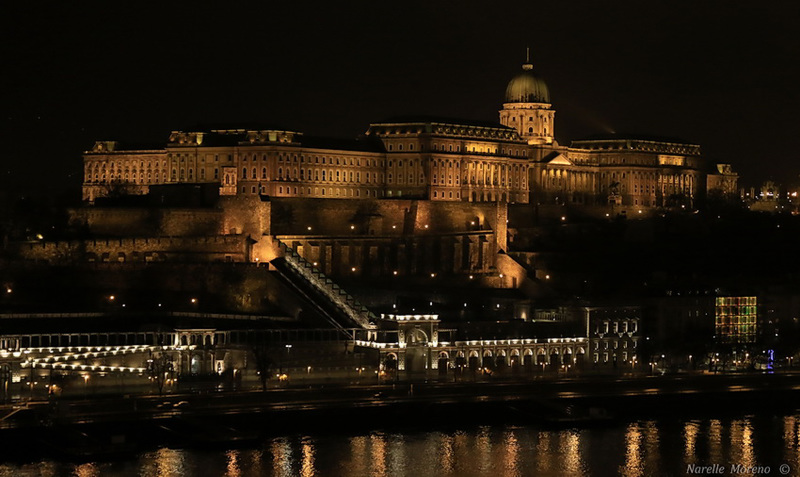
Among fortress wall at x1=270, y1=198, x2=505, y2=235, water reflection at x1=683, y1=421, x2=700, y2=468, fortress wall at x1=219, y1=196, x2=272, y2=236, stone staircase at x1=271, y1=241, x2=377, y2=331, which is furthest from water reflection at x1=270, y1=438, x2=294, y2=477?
fortress wall at x1=270, y1=198, x2=505, y2=235

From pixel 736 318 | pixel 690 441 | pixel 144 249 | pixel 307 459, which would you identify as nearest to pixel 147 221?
pixel 144 249

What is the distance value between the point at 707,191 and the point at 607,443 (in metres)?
91.5

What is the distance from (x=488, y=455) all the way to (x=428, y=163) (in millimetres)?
66514

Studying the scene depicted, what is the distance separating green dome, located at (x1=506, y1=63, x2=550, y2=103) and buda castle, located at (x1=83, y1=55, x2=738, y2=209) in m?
0.08

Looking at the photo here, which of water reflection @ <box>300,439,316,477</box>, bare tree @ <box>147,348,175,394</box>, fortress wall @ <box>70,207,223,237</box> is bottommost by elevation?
water reflection @ <box>300,439,316,477</box>

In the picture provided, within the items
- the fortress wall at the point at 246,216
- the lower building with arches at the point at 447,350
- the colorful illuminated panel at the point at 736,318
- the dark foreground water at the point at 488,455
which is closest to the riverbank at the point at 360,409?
the dark foreground water at the point at 488,455

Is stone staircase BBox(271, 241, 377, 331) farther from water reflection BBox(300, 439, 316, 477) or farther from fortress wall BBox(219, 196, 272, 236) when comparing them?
water reflection BBox(300, 439, 316, 477)

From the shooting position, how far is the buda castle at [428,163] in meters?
139

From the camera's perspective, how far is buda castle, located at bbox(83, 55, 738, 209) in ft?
457

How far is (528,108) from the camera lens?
162 m

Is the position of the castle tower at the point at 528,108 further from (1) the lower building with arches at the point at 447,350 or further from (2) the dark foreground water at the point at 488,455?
(2) the dark foreground water at the point at 488,455

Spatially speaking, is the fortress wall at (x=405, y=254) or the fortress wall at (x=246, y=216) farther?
the fortress wall at (x=405, y=254)

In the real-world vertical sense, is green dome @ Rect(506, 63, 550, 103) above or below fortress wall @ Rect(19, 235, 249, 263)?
above

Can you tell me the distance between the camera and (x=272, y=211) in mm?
121875
